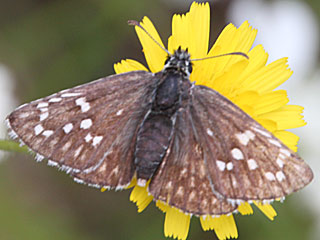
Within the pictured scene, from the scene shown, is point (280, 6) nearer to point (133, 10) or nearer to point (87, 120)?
point (133, 10)

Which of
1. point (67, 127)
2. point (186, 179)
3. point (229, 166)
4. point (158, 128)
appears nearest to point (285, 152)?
point (229, 166)

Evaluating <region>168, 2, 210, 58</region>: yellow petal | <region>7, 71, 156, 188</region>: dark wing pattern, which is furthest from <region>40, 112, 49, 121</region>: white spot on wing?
<region>168, 2, 210, 58</region>: yellow petal

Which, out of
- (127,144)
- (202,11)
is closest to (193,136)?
(127,144)

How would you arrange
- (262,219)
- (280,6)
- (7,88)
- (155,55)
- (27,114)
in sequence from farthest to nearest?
1. (280,6)
2. (7,88)
3. (262,219)
4. (155,55)
5. (27,114)

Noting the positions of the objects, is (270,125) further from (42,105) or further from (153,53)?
(42,105)

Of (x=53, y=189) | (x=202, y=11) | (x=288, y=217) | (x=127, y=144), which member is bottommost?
(x=288, y=217)
